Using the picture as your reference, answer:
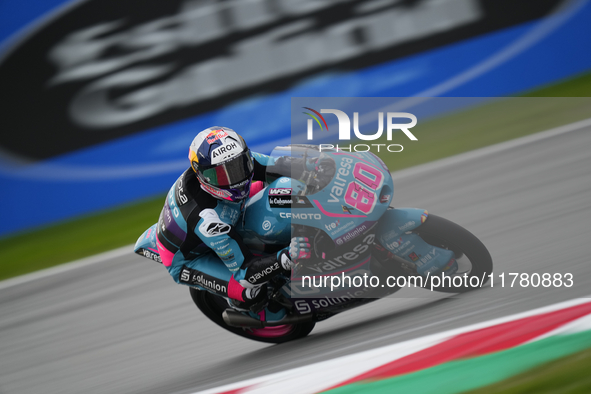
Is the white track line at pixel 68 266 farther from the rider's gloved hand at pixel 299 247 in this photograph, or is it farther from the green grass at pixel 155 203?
the rider's gloved hand at pixel 299 247

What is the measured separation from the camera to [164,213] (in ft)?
11.3

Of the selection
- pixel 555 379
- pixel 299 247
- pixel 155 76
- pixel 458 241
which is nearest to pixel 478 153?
pixel 458 241

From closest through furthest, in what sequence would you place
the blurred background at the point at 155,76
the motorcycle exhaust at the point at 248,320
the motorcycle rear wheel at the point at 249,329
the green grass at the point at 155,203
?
the motorcycle exhaust at the point at 248,320, the motorcycle rear wheel at the point at 249,329, the green grass at the point at 155,203, the blurred background at the point at 155,76

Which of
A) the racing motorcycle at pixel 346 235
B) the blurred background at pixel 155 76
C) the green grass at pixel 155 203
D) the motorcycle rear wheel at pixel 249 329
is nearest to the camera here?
the racing motorcycle at pixel 346 235

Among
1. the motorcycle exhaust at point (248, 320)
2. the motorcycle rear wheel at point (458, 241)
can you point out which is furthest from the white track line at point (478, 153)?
the motorcycle rear wheel at point (458, 241)

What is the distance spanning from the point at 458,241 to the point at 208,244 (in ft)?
4.36

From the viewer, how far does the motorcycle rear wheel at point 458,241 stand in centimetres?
300

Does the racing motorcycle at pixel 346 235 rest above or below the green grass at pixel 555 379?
above

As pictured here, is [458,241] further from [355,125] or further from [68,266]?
[68,266]

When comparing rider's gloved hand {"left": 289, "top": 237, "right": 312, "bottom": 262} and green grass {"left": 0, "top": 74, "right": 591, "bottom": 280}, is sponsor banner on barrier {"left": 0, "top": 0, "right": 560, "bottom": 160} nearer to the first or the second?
green grass {"left": 0, "top": 74, "right": 591, "bottom": 280}

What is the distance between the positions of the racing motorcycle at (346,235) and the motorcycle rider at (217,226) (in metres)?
0.13

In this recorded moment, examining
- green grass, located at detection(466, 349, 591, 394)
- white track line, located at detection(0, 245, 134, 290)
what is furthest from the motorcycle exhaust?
white track line, located at detection(0, 245, 134, 290)

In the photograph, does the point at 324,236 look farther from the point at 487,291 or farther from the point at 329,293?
the point at 487,291

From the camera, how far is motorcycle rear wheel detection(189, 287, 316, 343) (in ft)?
12.8
